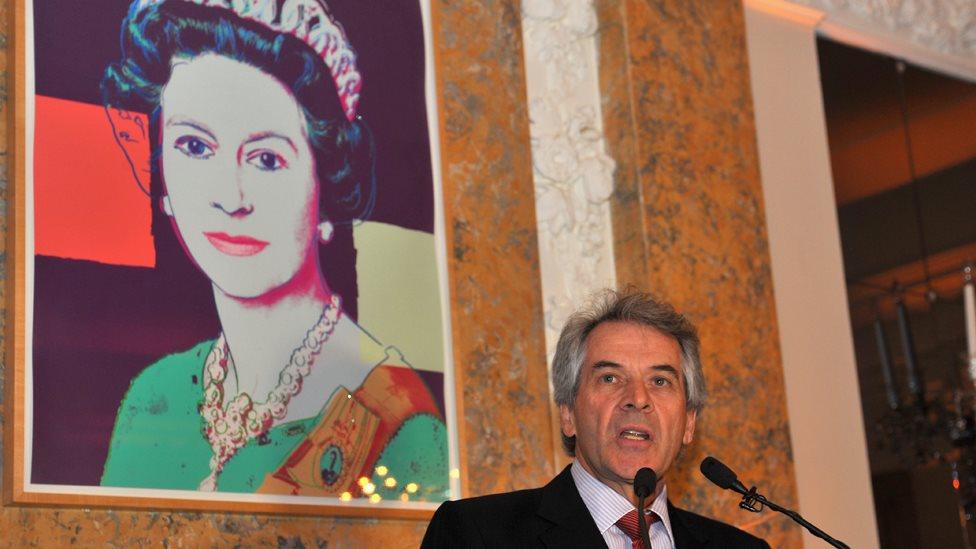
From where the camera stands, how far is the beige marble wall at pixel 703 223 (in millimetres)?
5406

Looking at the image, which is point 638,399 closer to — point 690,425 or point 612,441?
point 612,441

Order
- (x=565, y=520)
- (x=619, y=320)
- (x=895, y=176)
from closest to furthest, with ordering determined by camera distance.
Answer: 1. (x=565, y=520)
2. (x=619, y=320)
3. (x=895, y=176)

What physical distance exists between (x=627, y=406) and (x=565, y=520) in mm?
347

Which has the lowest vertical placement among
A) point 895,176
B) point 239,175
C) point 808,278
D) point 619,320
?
point 619,320

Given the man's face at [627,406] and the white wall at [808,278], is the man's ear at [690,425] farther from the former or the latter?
the white wall at [808,278]

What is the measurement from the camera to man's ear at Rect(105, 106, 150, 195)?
13.6 ft

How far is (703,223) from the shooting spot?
222 inches

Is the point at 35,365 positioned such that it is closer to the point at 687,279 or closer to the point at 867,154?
the point at 687,279

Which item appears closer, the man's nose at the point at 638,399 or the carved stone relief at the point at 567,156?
the man's nose at the point at 638,399

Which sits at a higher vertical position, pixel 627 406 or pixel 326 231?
pixel 326 231

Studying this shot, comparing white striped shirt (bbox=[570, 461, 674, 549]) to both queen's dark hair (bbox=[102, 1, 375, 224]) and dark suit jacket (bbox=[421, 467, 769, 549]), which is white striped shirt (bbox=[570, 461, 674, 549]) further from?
queen's dark hair (bbox=[102, 1, 375, 224])

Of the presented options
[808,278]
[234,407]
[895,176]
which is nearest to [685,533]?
[234,407]

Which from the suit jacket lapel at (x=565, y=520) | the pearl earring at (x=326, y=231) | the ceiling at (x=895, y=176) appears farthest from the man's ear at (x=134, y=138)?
the ceiling at (x=895, y=176)

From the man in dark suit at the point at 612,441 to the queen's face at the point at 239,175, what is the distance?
0.92m
